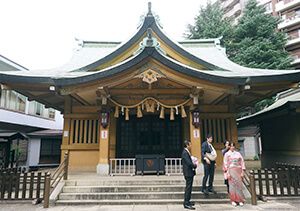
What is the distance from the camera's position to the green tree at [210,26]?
81.6 feet

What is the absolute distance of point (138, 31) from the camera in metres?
11.6

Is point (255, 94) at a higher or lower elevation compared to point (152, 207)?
higher

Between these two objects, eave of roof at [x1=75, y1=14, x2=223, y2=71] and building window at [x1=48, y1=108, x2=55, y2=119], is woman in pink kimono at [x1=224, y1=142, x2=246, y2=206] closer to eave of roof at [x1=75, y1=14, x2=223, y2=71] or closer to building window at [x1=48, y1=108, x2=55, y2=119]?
eave of roof at [x1=75, y1=14, x2=223, y2=71]

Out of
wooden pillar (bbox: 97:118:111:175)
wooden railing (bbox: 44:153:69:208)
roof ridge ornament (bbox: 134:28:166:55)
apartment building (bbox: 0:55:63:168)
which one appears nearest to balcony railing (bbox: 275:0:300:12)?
roof ridge ornament (bbox: 134:28:166:55)

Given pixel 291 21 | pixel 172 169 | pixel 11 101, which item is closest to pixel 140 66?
pixel 172 169

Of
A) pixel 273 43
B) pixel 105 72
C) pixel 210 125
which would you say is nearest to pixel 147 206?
pixel 105 72

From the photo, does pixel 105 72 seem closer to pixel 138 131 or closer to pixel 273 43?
pixel 138 131

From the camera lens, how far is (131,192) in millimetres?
7195

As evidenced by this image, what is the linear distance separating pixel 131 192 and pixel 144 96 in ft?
13.5

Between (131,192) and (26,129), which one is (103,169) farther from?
(26,129)

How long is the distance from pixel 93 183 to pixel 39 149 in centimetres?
1293

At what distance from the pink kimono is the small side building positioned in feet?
13.6

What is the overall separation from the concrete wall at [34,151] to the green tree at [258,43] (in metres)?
19.1

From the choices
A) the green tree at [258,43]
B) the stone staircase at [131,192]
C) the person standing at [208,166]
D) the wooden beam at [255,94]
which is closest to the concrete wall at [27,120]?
the stone staircase at [131,192]
